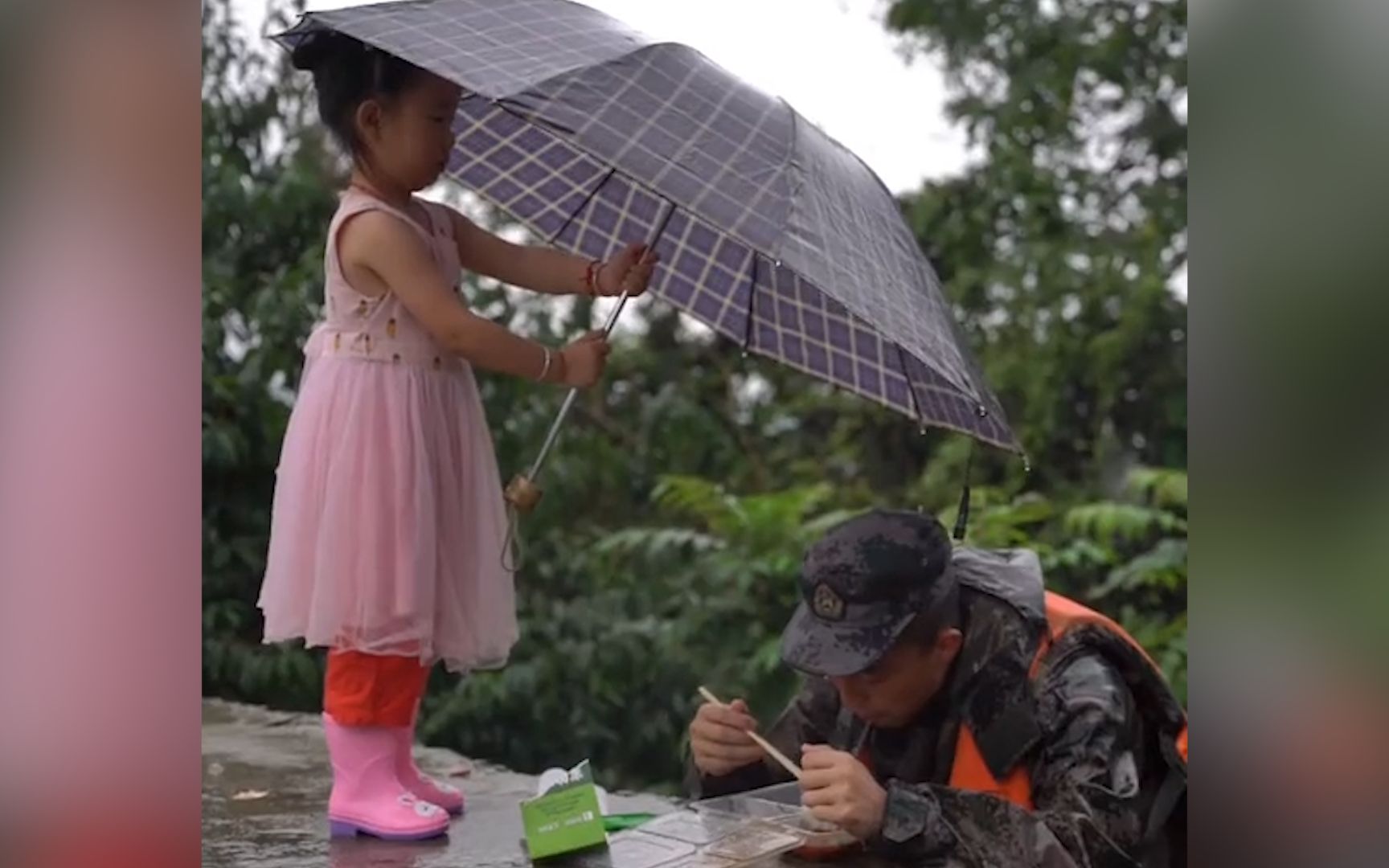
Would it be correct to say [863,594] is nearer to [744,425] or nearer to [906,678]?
[906,678]

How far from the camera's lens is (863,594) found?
2010 mm

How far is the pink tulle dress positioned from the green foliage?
1.21 m

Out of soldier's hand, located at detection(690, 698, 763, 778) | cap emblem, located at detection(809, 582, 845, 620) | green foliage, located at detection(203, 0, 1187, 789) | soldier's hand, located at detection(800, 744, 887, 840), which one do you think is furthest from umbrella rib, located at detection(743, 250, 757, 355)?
green foliage, located at detection(203, 0, 1187, 789)

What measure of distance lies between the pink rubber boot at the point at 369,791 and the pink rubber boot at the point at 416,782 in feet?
0.05

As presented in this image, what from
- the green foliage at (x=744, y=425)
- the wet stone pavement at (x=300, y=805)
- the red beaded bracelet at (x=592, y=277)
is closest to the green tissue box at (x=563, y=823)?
the wet stone pavement at (x=300, y=805)

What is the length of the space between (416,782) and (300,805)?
0.31 m

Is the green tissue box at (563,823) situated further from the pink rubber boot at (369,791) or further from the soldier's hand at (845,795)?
the soldier's hand at (845,795)

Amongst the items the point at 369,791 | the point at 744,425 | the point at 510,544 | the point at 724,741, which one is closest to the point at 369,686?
the point at 369,791

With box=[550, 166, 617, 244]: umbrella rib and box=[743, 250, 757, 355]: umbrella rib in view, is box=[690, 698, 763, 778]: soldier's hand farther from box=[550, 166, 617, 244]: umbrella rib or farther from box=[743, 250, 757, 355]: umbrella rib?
box=[550, 166, 617, 244]: umbrella rib

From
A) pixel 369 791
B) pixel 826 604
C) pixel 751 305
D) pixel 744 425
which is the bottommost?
pixel 369 791

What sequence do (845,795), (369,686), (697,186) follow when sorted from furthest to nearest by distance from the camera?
(369,686) < (845,795) < (697,186)

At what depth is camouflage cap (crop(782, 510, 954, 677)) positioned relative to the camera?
77.7 inches
